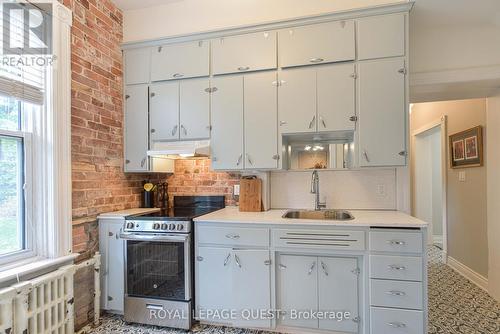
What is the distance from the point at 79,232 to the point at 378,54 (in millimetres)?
2972

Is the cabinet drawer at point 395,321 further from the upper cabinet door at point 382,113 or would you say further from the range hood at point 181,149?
the range hood at point 181,149

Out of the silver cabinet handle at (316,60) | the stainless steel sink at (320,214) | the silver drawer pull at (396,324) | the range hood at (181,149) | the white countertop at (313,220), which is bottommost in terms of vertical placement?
the silver drawer pull at (396,324)

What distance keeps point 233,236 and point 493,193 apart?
271 centimetres

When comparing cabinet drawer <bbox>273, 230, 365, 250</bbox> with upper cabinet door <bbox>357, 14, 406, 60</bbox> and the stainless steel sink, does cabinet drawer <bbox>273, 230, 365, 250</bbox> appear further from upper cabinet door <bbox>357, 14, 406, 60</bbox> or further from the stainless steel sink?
upper cabinet door <bbox>357, 14, 406, 60</bbox>

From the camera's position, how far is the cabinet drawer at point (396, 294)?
1895 millimetres

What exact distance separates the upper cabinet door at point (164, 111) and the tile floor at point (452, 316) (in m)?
1.74

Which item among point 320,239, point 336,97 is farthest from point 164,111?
point 320,239

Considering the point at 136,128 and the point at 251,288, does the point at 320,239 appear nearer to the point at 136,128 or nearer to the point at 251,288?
the point at 251,288

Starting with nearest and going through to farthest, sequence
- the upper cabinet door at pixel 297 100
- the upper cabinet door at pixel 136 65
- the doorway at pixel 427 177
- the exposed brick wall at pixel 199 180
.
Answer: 1. the upper cabinet door at pixel 297 100
2. the upper cabinet door at pixel 136 65
3. the exposed brick wall at pixel 199 180
4. the doorway at pixel 427 177

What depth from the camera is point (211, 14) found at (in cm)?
267

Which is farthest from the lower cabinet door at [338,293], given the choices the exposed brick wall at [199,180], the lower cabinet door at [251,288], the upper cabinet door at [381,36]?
the upper cabinet door at [381,36]

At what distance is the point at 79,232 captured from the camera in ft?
7.46

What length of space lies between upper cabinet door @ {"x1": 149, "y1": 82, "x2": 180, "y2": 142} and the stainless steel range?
85cm

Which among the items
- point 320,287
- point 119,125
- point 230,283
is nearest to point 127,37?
point 119,125
